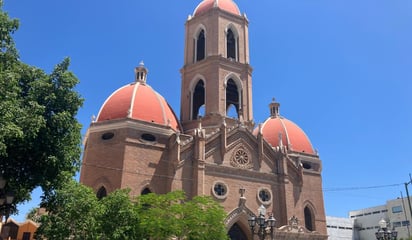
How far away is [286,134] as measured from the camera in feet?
135

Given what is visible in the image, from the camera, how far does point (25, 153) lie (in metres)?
15.1

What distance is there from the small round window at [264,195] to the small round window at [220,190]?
3.54 meters

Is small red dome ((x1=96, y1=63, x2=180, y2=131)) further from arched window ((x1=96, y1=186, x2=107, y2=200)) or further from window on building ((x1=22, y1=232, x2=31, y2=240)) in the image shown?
window on building ((x1=22, y1=232, x2=31, y2=240))

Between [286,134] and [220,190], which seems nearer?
[220,190]

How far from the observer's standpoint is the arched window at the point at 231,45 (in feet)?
142

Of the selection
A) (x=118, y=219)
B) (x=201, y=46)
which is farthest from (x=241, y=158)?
(x=201, y=46)

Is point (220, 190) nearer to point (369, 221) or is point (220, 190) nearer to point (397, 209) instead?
point (397, 209)

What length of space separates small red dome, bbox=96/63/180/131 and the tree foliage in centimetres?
881

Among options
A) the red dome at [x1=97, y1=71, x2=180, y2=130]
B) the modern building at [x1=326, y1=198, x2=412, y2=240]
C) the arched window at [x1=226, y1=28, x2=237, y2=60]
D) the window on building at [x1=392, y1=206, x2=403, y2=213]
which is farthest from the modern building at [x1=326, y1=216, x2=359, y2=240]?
the red dome at [x1=97, y1=71, x2=180, y2=130]

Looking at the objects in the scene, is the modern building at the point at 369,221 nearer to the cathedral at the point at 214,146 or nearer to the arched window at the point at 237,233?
the cathedral at the point at 214,146

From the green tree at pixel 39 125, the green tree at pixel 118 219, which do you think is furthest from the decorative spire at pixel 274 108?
the green tree at pixel 39 125

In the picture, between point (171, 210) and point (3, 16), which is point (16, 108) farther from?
point (171, 210)

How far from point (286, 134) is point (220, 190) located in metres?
12.1

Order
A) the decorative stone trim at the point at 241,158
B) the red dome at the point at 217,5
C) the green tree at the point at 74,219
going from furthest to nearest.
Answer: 1. the red dome at the point at 217,5
2. the decorative stone trim at the point at 241,158
3. the green tree at the point at 74,219
